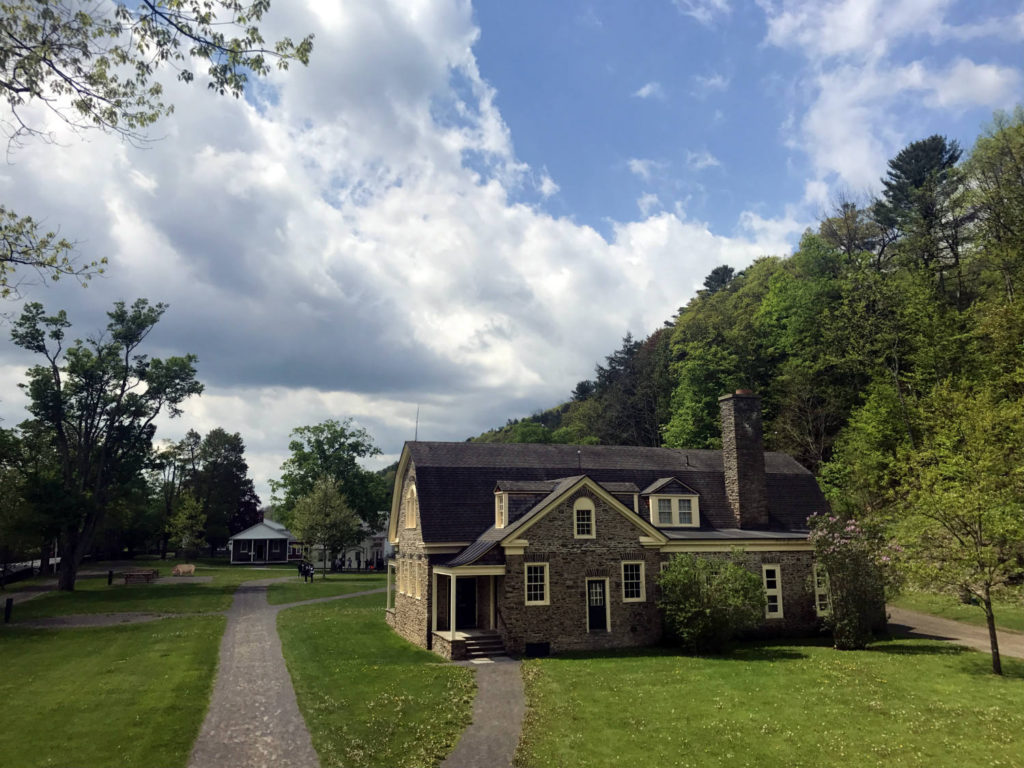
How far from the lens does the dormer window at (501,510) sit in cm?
2539

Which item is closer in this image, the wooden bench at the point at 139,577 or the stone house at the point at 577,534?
the stone house at the point at 577,534

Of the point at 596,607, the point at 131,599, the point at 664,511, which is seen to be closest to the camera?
the point at 596,607

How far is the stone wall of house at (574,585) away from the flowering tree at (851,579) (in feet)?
20.5

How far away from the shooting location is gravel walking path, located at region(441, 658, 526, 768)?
13.3m

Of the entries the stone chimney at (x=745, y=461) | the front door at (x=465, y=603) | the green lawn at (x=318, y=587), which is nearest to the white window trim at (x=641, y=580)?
the front door at (x=465, y=603)

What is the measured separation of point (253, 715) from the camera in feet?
52.4

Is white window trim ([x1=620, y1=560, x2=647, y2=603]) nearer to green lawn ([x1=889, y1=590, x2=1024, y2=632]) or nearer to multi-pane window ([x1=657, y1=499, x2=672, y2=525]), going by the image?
multi-pane window ([x1=657, y1=499, x2=672, y2=525])

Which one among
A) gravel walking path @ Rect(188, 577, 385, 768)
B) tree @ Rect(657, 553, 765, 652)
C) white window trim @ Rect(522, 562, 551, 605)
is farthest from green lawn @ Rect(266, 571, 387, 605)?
tree @ Rect(657, 553, 765, 652)

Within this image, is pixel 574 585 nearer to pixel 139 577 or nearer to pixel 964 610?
pixel 964 610

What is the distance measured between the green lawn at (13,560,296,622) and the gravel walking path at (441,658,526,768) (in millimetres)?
21175

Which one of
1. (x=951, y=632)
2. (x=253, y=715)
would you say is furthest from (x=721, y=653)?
(x=253, y=715)

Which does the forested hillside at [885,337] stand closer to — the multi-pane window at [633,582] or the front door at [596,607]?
the multi-pane window at [633,582]

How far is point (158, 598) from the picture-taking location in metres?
39.0

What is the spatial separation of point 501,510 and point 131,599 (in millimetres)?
26396
